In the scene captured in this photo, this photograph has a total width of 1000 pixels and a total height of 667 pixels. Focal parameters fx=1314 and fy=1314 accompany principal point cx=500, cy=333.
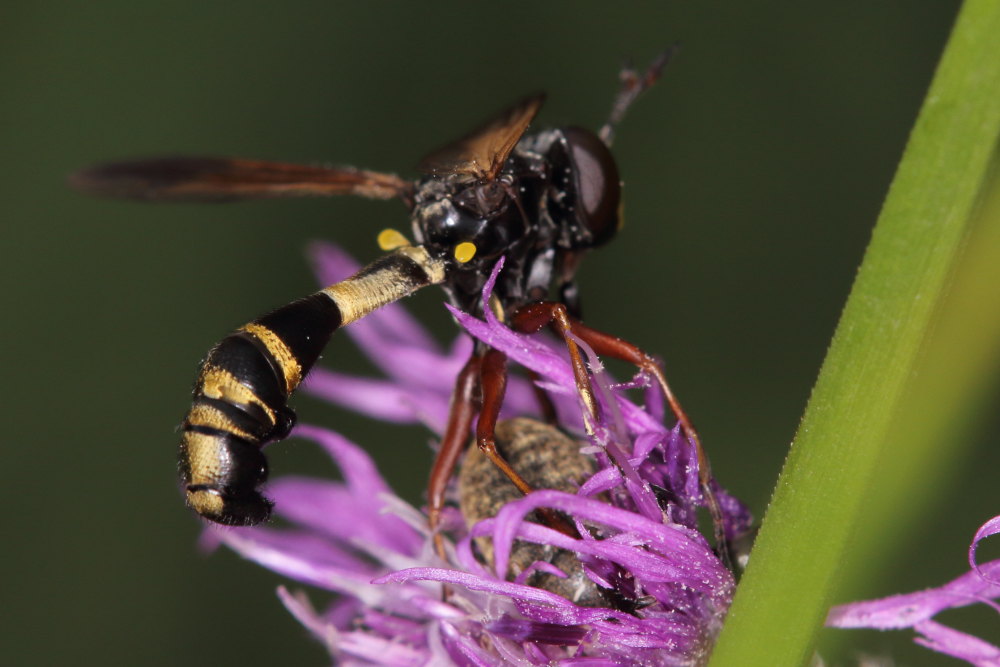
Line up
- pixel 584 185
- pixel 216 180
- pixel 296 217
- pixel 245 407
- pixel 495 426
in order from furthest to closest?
pixel 296 217 → pixel 216 180 → pixel 584 185 → pixel 495 426 → pixel 245 407

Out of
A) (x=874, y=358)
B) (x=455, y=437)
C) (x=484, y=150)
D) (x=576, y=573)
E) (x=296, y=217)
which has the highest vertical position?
(x=296, y=217)

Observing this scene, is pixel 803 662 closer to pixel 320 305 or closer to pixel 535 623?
pixel 535 623

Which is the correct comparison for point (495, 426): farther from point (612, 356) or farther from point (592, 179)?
point (592, 179)

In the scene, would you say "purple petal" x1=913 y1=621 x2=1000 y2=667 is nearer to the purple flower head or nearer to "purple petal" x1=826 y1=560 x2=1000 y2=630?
"purple petal" x1=826 y1=560 x2=1000 y2=630

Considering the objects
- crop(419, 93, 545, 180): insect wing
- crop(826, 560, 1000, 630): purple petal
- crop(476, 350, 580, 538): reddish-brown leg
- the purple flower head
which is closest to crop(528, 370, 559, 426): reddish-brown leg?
the purple flower head

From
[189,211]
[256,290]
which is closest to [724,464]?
[256,290]

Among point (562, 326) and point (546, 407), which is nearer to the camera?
point (562, 326)

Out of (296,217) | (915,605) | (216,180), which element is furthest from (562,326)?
(296,217)

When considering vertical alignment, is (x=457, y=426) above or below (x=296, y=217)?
below
